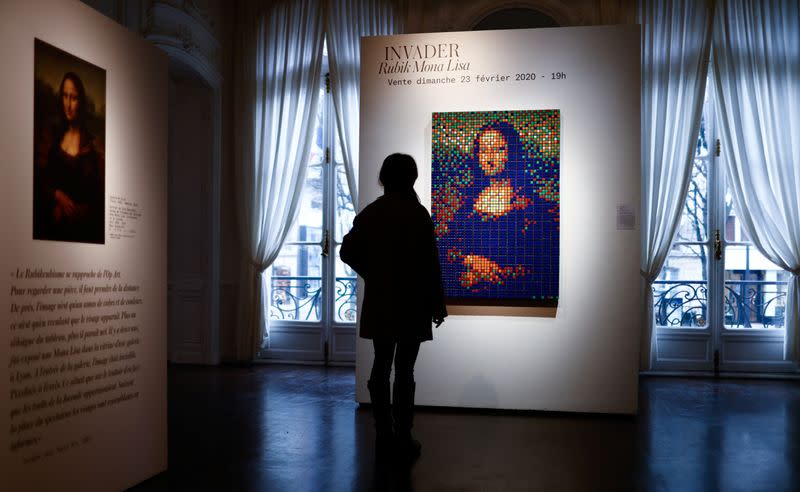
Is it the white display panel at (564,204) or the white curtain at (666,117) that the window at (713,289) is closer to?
the white curtain at (666,117)

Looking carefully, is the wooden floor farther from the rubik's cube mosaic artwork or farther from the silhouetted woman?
A: the rubik's cube mosaic artwork

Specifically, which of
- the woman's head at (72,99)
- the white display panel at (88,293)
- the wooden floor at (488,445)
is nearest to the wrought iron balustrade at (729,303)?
the wooden floor at (488,445)

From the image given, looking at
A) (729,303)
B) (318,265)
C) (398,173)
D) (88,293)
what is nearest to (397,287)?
(398,173)

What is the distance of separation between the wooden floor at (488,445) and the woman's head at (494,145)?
5.53 feet

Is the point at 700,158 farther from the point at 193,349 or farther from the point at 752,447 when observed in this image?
the point at 193,349

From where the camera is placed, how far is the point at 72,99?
2664 mm

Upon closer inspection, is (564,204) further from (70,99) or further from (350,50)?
(350,50)

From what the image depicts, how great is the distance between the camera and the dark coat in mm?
3520

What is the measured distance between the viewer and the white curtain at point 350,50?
694 centimetres

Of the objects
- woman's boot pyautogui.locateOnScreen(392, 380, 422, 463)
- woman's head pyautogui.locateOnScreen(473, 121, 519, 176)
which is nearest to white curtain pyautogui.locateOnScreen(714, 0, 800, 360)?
woman's head pyautogui.locateOnScreen(473, 121, 519, 176)

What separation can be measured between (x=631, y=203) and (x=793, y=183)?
265cm

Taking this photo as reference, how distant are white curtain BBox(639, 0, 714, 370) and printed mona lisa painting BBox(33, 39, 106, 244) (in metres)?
5.07

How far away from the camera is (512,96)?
4789mm

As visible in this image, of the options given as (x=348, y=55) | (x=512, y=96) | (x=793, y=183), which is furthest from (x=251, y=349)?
(x=793, y=183)
